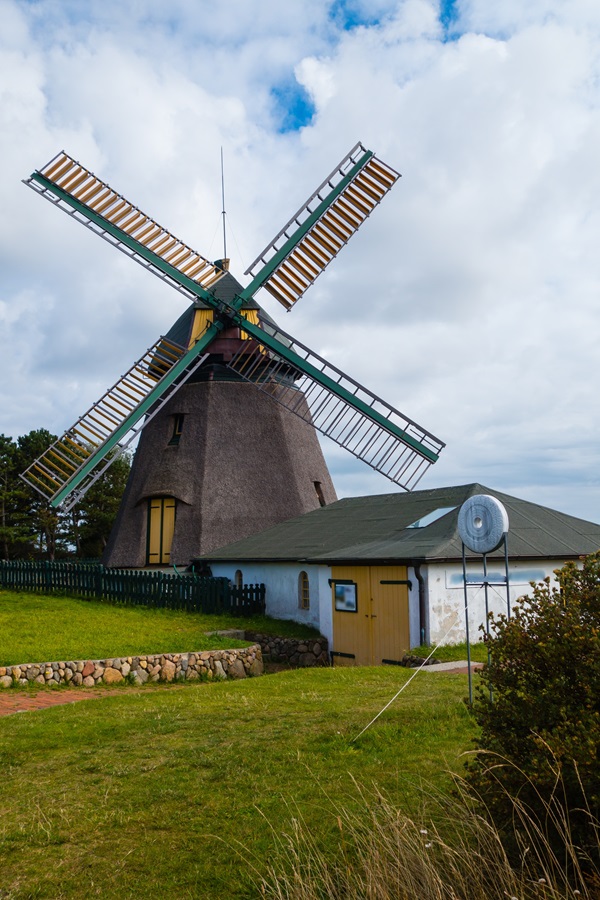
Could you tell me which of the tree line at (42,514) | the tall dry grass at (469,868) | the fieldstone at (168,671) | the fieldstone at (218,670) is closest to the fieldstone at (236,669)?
the fieldstone at (218,670)

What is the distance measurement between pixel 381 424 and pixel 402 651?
8.27 metres

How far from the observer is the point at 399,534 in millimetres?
17438

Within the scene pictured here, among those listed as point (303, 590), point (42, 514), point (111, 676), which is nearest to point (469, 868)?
point (111, 676)

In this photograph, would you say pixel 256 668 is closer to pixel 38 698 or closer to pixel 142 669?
pixel 142 669

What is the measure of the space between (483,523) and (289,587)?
38.7 ft

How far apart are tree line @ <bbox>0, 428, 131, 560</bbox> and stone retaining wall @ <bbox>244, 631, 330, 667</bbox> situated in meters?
23.0

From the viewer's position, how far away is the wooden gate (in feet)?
47.5

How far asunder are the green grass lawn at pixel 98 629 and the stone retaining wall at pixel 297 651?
1.45 feet

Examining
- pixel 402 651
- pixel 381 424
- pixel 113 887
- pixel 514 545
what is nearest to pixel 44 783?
pixel 113 887

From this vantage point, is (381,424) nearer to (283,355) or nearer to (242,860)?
(283,355)

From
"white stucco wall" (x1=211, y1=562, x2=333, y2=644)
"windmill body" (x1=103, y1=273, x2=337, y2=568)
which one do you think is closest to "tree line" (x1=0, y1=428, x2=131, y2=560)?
"windmill body" (x1=103, y1=273, x2=337, y2=568)

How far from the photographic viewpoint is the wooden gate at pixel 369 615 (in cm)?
1449

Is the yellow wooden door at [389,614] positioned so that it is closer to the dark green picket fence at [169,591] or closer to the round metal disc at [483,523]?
the dark green picket fence at [169,591]

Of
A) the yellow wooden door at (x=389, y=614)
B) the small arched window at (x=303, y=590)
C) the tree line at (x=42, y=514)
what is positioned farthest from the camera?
the tree line at (x=42, y=514)
